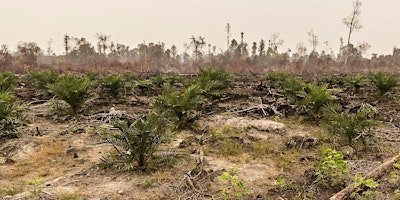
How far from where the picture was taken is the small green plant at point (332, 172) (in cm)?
346

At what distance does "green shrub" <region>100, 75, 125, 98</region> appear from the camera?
34.2 ft

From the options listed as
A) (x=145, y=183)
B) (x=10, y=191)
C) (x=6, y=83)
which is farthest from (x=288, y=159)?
(x=6, y=83)

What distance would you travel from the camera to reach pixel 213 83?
9.85 meters

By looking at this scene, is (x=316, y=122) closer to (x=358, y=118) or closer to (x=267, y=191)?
(x=358, y=118)

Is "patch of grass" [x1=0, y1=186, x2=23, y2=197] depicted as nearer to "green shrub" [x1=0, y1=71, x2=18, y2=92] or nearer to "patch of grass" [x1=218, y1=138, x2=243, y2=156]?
"patch of grass" [x1=218, y1=138, x2=243, y2=156]

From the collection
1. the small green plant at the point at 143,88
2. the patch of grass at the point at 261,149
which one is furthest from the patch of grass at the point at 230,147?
the small green plant at the point at 143,88

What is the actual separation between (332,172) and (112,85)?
8.30 meters

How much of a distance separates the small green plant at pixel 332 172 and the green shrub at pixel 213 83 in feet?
18.0

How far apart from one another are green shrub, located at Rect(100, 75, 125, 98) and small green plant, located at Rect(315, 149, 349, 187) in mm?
8113

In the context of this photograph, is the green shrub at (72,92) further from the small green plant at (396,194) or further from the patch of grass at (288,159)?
the small green plant at (396,194)

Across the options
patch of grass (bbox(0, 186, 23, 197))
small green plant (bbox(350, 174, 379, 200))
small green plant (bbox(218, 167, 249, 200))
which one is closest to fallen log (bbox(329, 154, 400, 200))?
small green plant (bbox(350, 174, 379, 200))

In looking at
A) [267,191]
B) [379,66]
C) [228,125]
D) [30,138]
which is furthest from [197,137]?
[379,66]

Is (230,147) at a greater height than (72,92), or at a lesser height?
lesser

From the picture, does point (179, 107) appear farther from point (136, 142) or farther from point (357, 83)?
point (357, 83)
